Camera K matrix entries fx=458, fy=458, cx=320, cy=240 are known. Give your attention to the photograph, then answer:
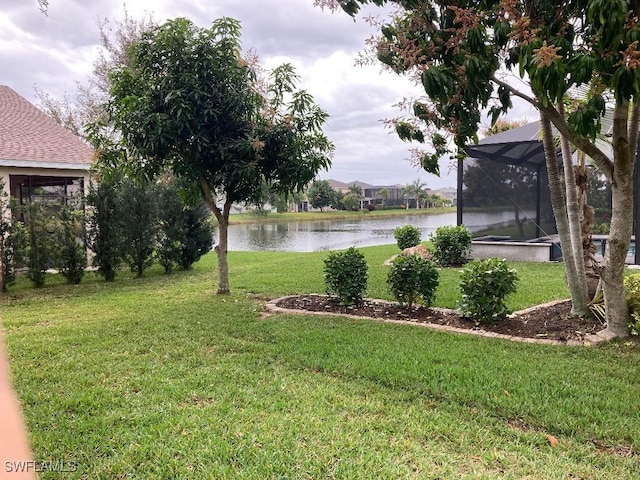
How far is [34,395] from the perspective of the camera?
3311 mm

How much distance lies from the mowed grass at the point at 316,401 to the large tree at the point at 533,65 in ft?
5.16

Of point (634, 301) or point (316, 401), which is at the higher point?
point (634, 301)

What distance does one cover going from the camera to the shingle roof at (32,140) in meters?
9.94

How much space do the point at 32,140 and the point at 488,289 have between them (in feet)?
35.7

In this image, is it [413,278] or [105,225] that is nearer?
[413,278]

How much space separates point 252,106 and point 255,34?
5.46 feet

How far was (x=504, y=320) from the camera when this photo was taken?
16.9 feet

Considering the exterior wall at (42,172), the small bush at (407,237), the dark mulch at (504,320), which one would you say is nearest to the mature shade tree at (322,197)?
the small bush at (407,237)

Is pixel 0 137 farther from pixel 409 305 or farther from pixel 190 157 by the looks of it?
pixel 409 305

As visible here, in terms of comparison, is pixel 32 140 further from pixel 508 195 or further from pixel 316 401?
pixel 508 195

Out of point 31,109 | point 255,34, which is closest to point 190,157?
point 255,34

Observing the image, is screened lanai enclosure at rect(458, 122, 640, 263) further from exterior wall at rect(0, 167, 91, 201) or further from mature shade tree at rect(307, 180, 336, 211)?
mature shade tree at rect(307, 180, 336, 211)

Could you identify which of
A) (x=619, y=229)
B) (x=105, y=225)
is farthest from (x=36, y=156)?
(x=619, y=229)

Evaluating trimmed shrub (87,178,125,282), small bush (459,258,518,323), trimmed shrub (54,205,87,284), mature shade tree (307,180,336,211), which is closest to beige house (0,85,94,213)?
trimmed shrub (87,178,125,282)
